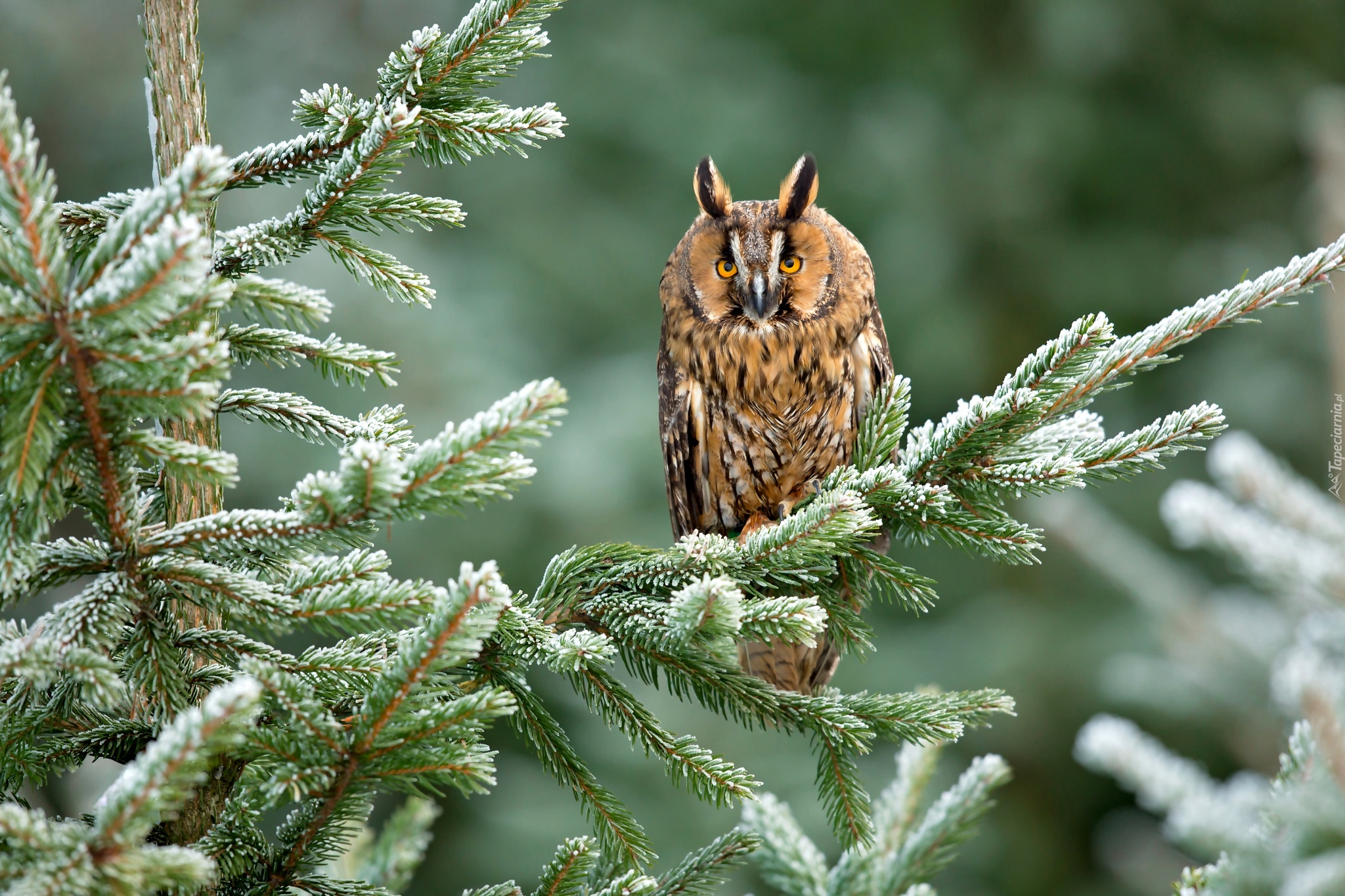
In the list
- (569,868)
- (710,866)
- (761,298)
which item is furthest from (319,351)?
(761,298)

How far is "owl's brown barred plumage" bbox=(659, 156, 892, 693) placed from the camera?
88.6 inches

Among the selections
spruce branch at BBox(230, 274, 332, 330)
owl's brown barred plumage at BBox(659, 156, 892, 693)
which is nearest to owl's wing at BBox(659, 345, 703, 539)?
owl's brown barred plumage at BBox(659, 156, 892, 693)

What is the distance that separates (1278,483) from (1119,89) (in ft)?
19.1

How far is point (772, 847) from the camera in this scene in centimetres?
104

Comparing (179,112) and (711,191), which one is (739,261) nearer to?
(711,191)

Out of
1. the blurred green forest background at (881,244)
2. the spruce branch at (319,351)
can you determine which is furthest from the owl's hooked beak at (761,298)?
the blurred green forest background at (881,244)

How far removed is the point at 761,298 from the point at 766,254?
0.11 m

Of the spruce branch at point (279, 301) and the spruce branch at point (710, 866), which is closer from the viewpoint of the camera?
the spruce branch at point (279, 301)

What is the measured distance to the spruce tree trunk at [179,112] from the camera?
1.10 m

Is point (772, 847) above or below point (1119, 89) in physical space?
below

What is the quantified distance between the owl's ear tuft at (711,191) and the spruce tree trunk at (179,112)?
133 cm

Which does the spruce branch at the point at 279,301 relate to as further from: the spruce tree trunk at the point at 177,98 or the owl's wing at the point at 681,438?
the owl's wing at the point at 681,438

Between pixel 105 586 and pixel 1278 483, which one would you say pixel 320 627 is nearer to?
pixel 105 586

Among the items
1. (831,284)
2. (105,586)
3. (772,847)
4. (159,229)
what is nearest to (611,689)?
(772,847)
